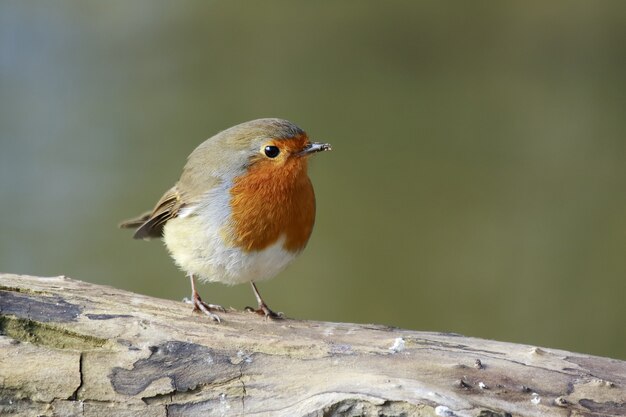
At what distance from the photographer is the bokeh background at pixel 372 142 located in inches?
329

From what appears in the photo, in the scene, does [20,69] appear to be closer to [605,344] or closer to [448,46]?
[448,46]

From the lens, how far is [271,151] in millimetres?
4500

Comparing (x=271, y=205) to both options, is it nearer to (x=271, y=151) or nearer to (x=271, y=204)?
(x=271, y=204)

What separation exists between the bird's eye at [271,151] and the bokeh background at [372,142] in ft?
11.3

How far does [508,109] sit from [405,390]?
25.2 feet

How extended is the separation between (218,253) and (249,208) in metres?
0.27

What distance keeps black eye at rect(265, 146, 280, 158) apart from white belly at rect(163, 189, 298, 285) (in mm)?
294

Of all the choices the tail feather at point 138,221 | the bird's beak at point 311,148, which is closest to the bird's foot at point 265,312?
the bird's beak at point 311,148

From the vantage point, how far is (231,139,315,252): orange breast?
14.4 ft

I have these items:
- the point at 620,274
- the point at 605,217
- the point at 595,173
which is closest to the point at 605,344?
the point at 620,274

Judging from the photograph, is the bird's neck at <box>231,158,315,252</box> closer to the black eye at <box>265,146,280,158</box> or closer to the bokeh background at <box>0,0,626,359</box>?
the black eye at <box>265,146,280,158</box>

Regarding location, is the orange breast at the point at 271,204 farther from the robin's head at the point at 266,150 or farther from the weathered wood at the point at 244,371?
the weathered wood at the point at 244,371

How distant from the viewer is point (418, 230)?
9000 mm

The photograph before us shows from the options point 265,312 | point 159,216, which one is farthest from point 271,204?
point 159,216
